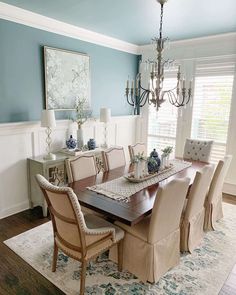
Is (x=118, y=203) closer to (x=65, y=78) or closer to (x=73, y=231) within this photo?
(x=73, y=231)

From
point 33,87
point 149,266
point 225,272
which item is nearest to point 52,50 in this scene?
point 33,87

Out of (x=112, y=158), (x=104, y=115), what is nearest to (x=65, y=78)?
(x=104, y=115)

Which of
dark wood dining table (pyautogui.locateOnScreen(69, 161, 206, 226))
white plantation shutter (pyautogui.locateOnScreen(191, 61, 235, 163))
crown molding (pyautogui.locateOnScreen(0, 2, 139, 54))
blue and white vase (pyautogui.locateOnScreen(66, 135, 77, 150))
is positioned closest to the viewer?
dark wood dining table (pyautogui.locateOnScreen(69, 161, 206, 226))

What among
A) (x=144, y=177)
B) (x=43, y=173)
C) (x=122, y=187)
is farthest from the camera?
(x=43, y=173)

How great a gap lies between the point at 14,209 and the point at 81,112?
1.88 meters

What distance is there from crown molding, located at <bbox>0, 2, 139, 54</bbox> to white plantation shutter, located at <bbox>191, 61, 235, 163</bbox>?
1.71 metres

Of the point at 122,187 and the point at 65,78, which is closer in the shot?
the point at 122,187

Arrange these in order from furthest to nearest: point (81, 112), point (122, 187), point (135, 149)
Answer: point (81, 112)
point (135, 149)
point (122, 187)

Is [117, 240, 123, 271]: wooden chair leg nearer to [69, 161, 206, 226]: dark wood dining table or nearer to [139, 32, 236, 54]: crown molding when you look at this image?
[69, 161, 206, 226]: dark wood dining table

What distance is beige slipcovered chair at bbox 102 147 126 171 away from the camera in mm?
3305

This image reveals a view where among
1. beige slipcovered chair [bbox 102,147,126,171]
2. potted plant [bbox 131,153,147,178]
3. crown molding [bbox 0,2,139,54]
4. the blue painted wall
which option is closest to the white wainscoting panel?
the blue painted wall

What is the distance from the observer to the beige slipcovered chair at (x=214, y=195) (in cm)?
289

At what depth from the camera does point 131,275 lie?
2.32 m

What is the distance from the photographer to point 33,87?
11.6ft
